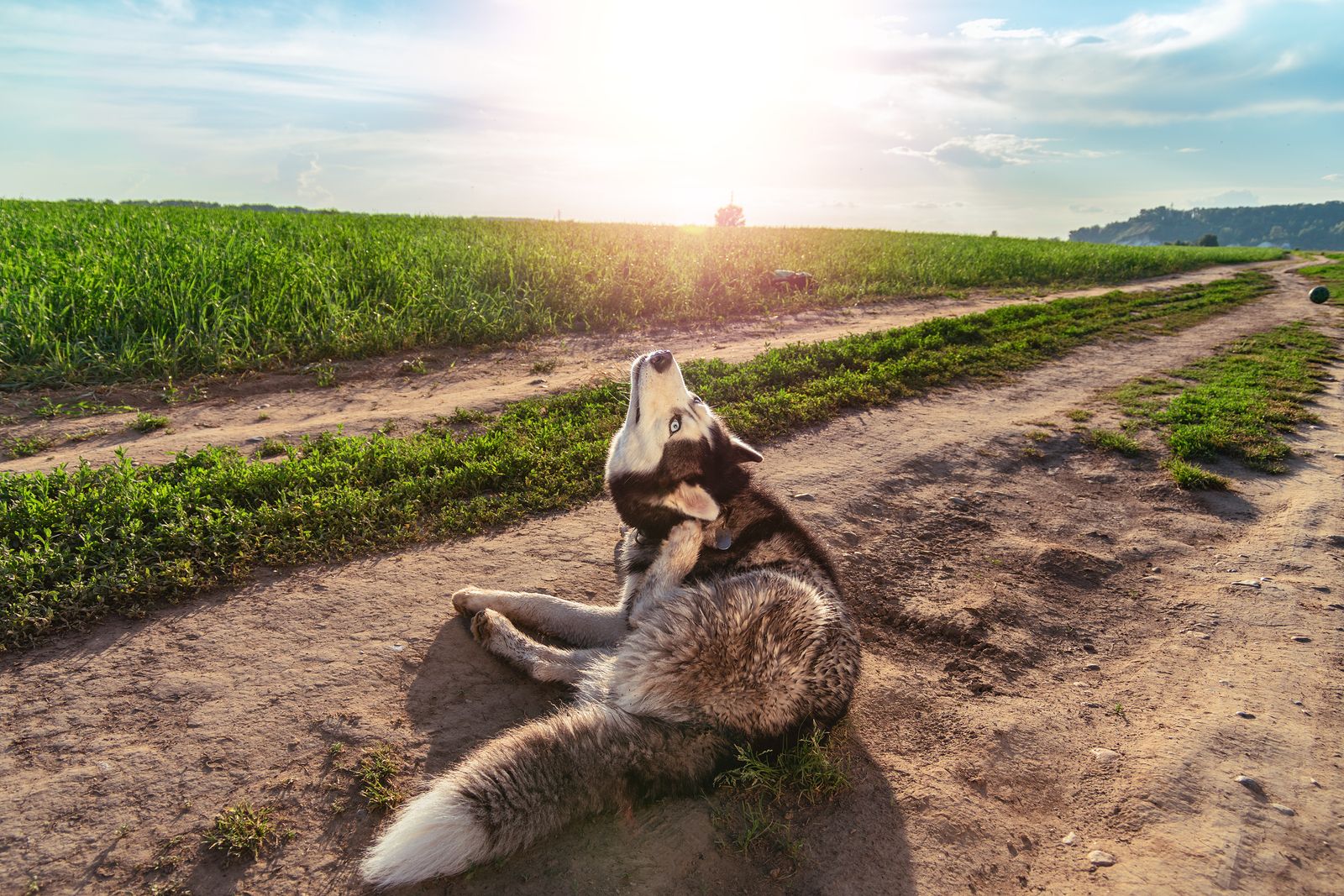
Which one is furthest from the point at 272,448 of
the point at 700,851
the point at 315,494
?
the point at 700,851

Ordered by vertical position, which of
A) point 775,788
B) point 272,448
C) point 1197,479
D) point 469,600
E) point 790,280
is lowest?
point 775,788

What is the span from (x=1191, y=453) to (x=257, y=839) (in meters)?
8.26

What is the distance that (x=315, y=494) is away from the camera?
16.6 ft

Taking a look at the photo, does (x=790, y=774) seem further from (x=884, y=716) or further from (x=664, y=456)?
(x=664, y=456)

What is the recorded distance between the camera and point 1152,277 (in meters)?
26.0

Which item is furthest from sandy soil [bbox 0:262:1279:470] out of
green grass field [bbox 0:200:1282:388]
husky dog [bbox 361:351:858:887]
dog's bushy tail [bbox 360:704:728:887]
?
dog's bushy tail [bbox 360:704:728:887]

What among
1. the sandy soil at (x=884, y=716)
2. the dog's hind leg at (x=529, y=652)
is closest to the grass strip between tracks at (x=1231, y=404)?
the sandy soil at (x=884, y=716)

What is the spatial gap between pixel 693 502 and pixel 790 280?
13187 millimetres

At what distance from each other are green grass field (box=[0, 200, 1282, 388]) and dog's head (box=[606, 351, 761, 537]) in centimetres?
649

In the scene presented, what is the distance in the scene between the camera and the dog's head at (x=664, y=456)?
4012 mm

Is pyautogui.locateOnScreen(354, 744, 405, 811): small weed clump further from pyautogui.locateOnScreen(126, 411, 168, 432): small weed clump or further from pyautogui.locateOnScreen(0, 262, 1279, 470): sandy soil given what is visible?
pyautogui.locateOnScreen(126, 411, 168, 432): small weed clump

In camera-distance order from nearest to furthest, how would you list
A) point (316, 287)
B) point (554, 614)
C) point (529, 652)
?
point (529, 652) < point (554, 614) < point (316, 287)

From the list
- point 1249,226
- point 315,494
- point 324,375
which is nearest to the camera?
point 315,494

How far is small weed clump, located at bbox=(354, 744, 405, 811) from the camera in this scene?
2865mm
